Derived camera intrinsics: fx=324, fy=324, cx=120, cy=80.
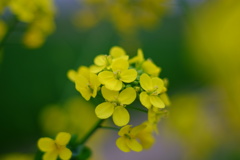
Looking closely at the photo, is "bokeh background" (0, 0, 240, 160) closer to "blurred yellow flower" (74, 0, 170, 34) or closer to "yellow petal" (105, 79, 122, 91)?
"blurred yellow flower" (74, 0, 170, 34)

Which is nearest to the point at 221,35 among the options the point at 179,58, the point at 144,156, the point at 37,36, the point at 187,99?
the point at 187,99

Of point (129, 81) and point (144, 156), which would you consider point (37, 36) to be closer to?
point (129, 81)

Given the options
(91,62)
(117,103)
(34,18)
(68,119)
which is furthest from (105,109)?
(91,62)

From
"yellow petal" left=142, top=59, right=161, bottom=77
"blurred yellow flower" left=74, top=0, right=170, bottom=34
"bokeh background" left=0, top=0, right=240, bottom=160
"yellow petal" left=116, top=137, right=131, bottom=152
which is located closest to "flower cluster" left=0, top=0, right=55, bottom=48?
"bokeh background" left=0, top=0, right=240, bottom=160

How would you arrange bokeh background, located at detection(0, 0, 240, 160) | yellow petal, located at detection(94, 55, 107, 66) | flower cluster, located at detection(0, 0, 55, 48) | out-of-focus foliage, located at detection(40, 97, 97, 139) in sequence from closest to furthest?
yellow petal, located at detection(94, 55, 107, 66), flower cluster, located at detection(0, 0, 55, 48), bokeh background, located at detection(0, 0, 240, 160), out-of-focus foliage, located at detection(40, 97, 97, 139)

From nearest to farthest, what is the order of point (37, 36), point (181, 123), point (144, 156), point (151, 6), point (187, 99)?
point (37, 36)
point (151, 6)
point (181, 123)
point (187, 99)
point (144, 156)

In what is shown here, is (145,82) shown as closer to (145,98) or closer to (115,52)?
(145,98)
